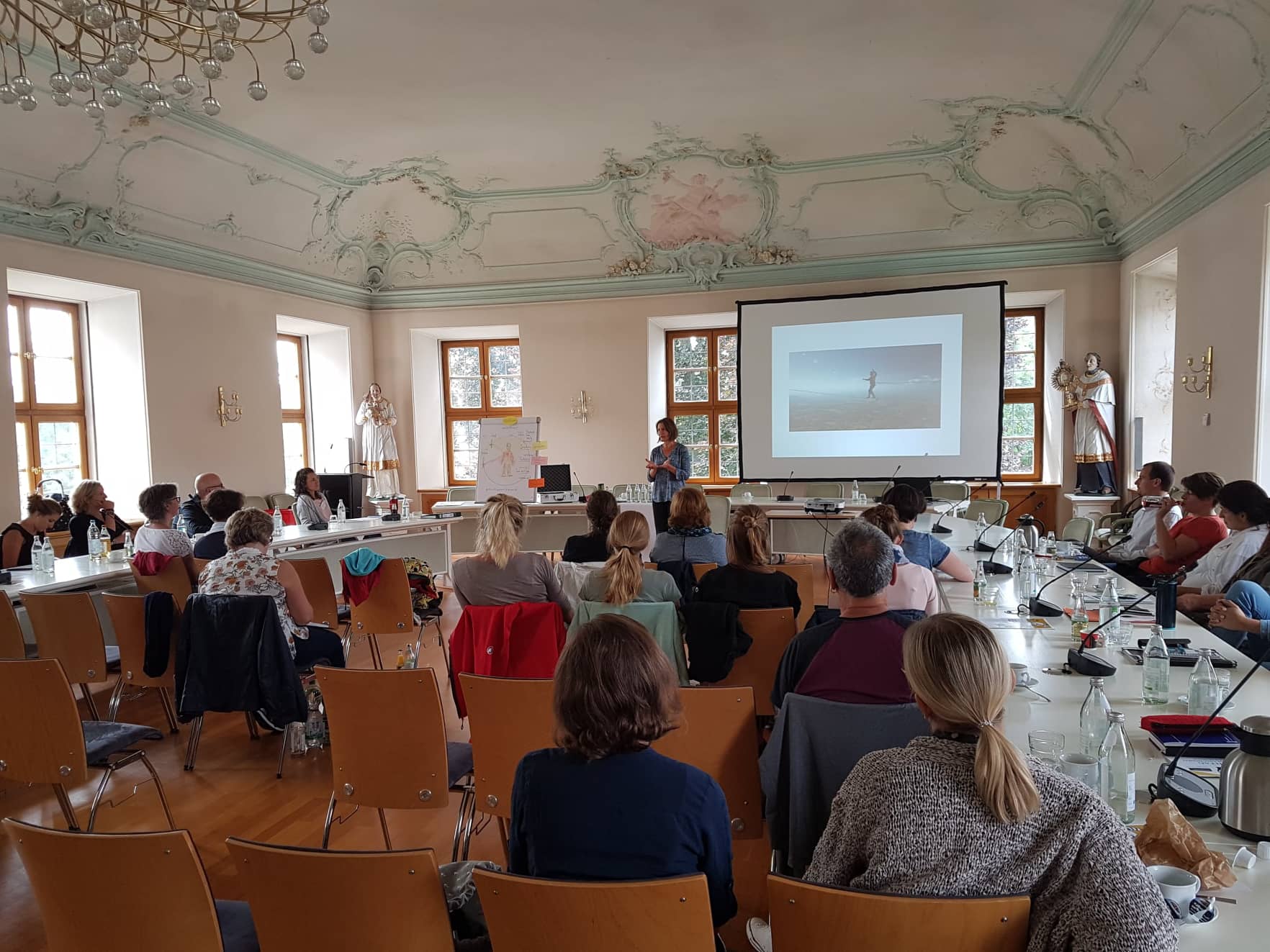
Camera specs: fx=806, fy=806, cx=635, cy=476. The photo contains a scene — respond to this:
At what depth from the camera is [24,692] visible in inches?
99.5

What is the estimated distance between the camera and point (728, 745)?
7.36 feet

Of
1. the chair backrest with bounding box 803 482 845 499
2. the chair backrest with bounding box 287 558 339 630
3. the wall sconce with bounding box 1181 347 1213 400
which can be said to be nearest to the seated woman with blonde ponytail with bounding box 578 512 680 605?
the chair backrest with bounding box 287 558 339 630

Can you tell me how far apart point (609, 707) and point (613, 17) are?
18.0 ft

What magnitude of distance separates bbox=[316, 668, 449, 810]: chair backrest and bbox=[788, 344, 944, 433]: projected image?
25.6 ft

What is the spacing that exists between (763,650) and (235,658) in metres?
2.21

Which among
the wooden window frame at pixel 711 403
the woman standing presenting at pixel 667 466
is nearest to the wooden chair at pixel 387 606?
the woman standing presenting at pixel 667 466

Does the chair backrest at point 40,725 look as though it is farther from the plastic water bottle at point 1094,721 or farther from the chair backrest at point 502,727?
the plastic water bottle at point 1094,721

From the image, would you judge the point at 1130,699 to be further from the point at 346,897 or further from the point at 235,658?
the point at 235,658

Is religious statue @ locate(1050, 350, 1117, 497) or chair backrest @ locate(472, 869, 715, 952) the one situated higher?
religious statue @ locate(1050, 350, 1117, 497)

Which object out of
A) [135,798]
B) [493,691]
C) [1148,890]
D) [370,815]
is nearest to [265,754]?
[135,798]

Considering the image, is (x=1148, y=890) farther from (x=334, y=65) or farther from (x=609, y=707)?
(x=334, y=65)

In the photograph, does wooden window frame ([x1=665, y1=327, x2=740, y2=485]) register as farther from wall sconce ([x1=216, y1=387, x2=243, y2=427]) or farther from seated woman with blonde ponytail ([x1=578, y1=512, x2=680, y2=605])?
seated woman with blonde ponytail ([x1=578, y1=512, x2=680, y2=605])

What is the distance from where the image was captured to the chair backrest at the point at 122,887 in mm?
1396

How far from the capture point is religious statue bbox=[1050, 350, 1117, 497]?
8352 millimetres
